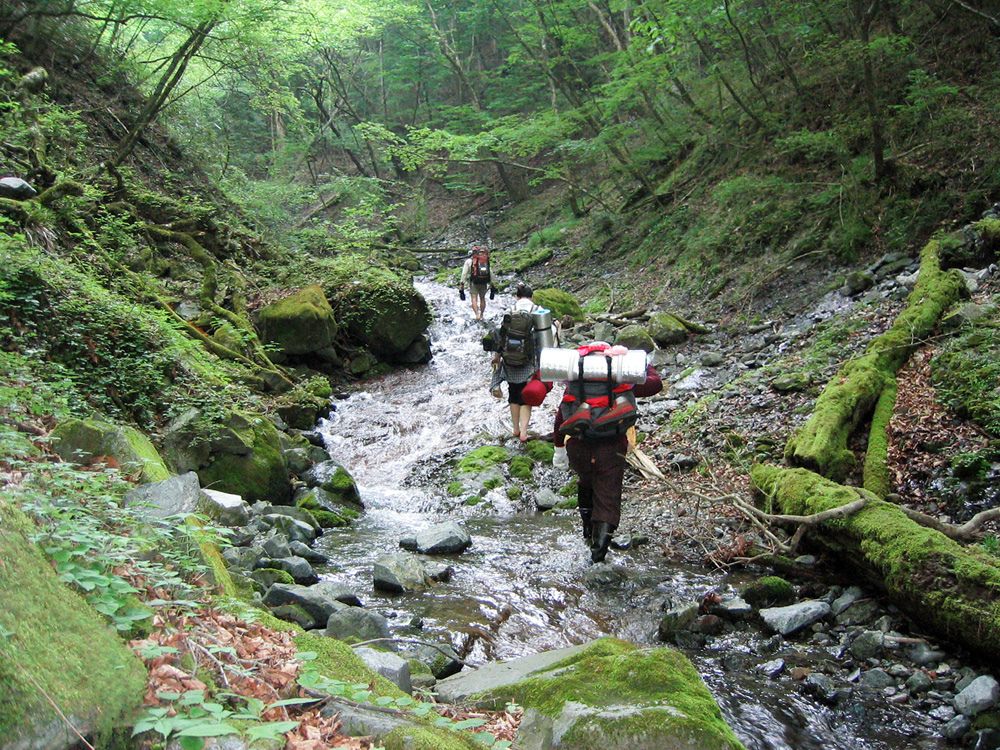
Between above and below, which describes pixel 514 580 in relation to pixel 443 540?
below

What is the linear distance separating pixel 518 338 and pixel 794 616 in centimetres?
497

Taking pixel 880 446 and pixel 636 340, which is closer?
pixel 880 446

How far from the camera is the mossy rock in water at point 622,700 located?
2666 millimetres

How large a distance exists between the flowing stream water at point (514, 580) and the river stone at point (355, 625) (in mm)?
544

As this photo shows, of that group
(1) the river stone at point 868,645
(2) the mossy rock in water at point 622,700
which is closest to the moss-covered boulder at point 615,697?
(2) the mossy rock in water at point 622,700

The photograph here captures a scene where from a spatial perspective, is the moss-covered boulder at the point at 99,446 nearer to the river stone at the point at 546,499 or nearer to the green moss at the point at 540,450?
the river stone at the point at 546,499

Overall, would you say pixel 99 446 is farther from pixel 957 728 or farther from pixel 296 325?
pixel 296 325

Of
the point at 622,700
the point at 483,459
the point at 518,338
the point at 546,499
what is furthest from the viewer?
the point at 483,459

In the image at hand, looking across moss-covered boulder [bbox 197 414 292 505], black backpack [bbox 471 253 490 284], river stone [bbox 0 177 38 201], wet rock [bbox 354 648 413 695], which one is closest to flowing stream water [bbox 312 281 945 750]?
moss-covered boulder [bbox 197 414 292 505]

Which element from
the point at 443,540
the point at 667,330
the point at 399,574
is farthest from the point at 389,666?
the point at 667,330

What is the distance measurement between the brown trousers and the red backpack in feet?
25.7

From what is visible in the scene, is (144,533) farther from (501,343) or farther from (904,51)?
(904,51)

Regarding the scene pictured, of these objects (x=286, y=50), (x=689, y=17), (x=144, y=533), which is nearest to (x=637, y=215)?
(x=689, y=17)

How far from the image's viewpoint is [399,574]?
18.0ft
